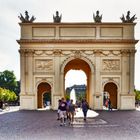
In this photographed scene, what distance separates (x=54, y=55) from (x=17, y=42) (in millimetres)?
4760

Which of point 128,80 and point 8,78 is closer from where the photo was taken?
point 128,80

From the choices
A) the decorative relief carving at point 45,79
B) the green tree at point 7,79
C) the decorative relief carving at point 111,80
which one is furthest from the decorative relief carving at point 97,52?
the green tree at point 7,79

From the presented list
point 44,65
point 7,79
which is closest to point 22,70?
point 44,65

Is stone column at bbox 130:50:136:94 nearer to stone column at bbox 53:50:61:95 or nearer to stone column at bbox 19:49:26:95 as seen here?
stone column at bbox 53:50:61:95

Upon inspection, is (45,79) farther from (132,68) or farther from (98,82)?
(132,68)

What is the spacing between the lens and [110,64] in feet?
161

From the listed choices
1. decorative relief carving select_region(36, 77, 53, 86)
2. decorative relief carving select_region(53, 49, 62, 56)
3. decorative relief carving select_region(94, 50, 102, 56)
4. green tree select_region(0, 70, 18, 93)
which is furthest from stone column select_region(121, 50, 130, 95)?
green tree select_region(0, 70, 18, 93)

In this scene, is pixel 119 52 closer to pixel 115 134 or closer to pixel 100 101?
pixel 100 101

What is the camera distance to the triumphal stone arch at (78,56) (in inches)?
1911

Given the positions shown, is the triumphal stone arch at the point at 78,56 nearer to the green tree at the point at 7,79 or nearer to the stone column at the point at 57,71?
the stone column at the point at 57,71

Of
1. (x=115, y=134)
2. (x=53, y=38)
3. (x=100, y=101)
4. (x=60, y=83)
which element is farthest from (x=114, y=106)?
(x=115, y=134)

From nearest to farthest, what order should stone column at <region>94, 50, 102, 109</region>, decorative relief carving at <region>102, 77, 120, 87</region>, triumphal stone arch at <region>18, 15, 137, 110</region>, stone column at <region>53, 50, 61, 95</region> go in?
stone column at <region>94, 50, 102, 109</region> → triumphal stone arch at <region>18, 15, 137, 110</region> → stone column at <region>53, 50, 61, 95</region> → decorative relief carving at <region>102, 77, 120, 87</region>

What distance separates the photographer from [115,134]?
17.9 m

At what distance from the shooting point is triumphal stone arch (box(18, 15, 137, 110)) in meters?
48.5
